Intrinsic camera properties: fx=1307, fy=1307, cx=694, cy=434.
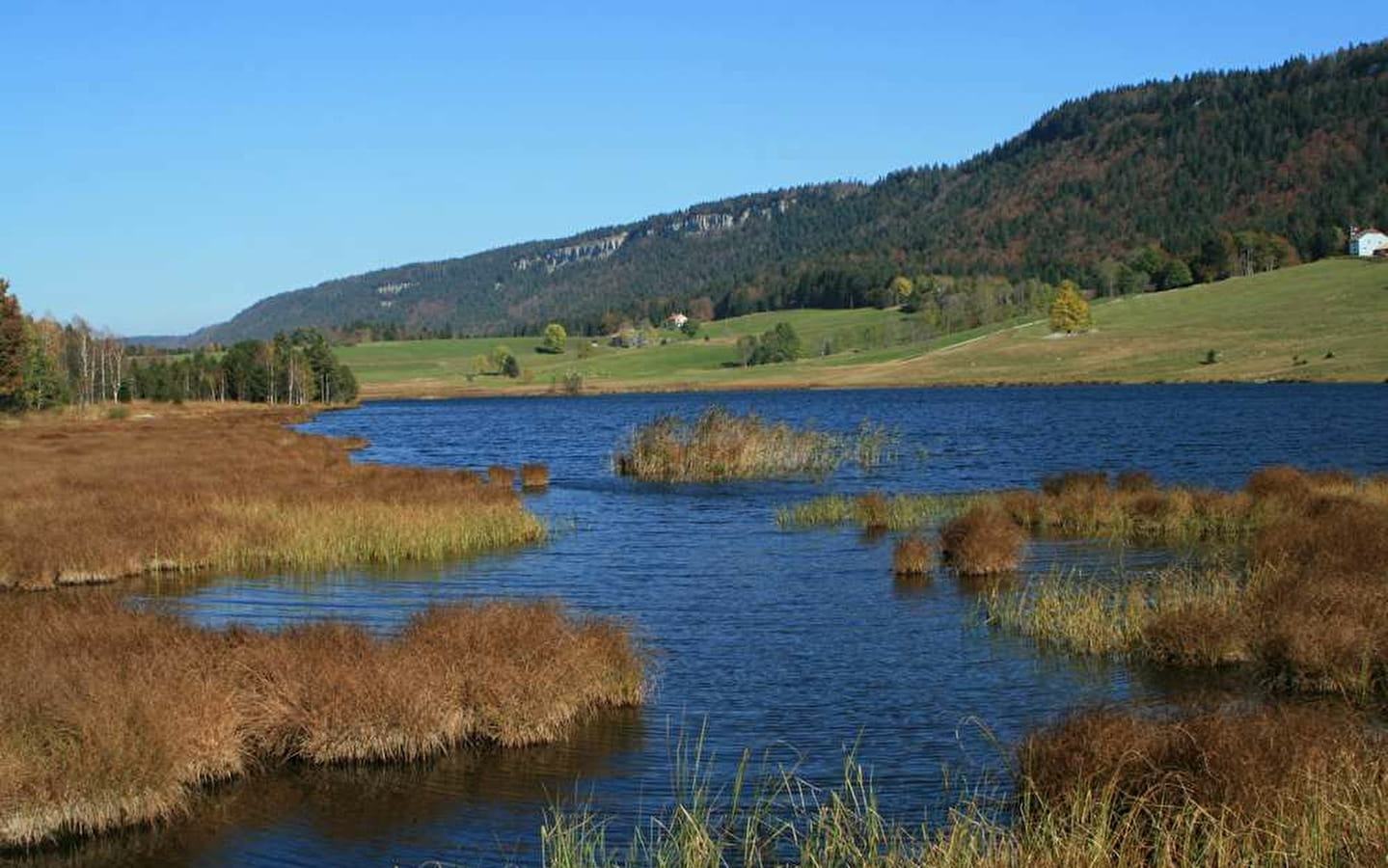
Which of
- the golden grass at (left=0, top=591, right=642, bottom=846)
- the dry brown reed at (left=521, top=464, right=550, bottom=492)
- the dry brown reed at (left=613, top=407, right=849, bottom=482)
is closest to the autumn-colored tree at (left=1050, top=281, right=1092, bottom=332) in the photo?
the dry brown reed at (left=613, top=407, right=849, bottom=482)

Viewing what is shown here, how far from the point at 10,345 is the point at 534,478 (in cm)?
4295

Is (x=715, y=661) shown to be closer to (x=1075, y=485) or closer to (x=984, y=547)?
(x=984, y=547)

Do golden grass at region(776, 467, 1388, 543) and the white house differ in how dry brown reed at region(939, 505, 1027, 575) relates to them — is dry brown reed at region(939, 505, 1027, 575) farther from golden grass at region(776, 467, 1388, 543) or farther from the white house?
the white house

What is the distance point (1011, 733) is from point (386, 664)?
23.3 feet

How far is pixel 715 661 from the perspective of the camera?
1930 cm

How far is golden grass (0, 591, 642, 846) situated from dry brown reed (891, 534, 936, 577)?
10.0m

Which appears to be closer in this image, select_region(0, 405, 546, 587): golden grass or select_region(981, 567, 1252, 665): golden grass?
select_region(981, 567, 1252, 665): golden grass

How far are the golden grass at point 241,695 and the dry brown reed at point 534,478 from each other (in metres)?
32.0

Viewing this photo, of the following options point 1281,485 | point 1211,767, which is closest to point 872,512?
point 1281,485

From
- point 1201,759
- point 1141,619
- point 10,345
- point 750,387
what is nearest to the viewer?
point 1201,759

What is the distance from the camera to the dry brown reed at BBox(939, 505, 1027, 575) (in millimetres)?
26219

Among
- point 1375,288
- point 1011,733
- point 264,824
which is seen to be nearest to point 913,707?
point 1011,733

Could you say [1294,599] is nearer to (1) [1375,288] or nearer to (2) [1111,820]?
(2) [1111,820]

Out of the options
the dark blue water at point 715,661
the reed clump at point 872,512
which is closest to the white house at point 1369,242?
the dark blue water at point 715,661
